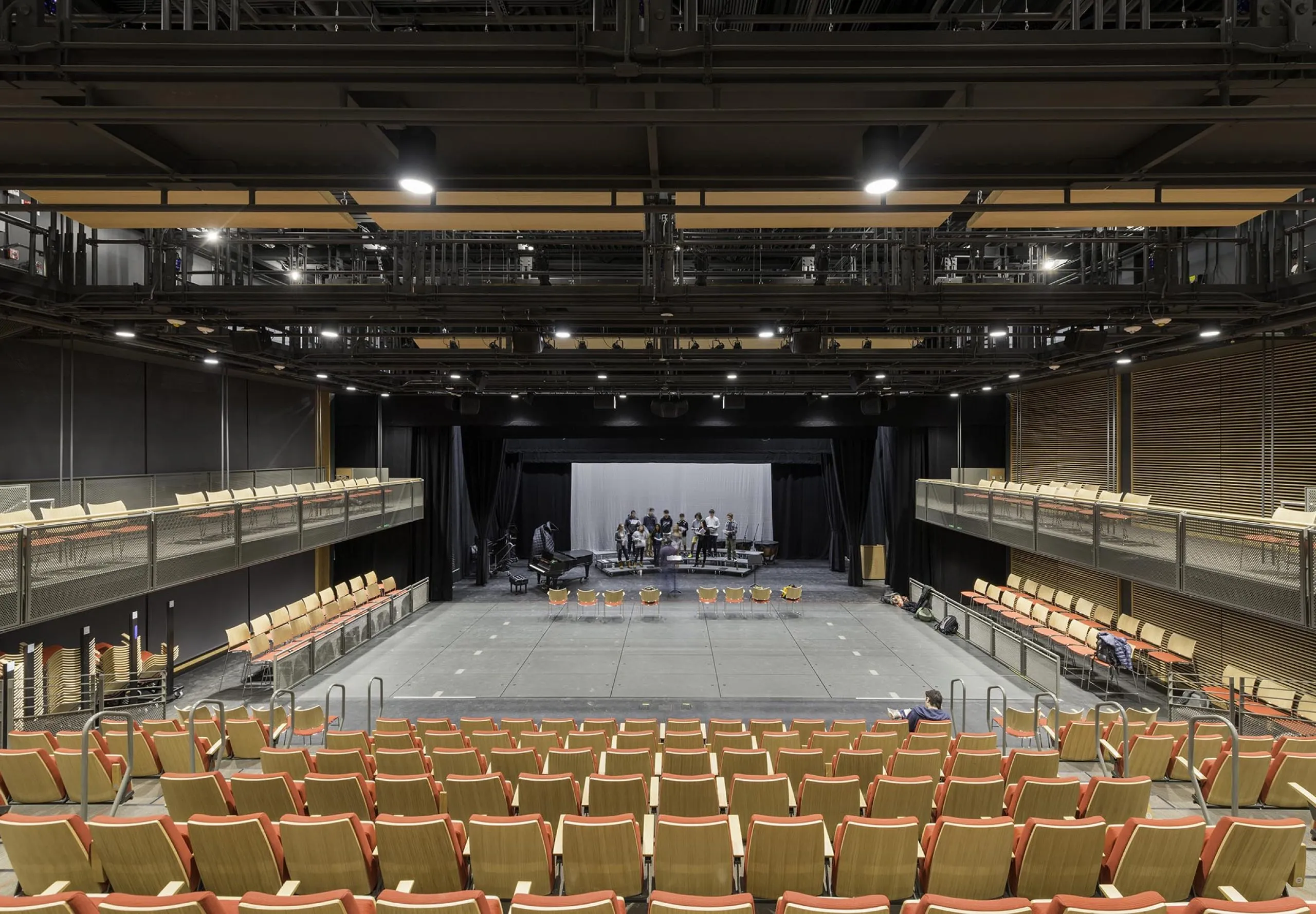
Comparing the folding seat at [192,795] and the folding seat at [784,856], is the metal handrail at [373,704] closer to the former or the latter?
the folding seat at [192,795]

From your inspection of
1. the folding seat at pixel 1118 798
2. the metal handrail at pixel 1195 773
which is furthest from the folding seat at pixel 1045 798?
the metal handrail at pixel 1195 773

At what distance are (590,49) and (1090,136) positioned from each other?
3186mm

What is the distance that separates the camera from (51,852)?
4746 millimetres

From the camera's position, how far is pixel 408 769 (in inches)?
269

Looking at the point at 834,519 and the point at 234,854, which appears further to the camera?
the point at 834,519

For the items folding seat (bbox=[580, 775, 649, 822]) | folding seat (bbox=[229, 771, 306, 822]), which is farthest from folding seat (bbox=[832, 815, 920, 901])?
folding seat (bbox=[229, 771, 306, 822])

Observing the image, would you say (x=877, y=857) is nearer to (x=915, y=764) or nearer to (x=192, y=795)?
(x=915, y=764)

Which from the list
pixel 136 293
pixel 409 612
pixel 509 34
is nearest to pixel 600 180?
pixel 509 34

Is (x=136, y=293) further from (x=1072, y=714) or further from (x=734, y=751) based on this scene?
(x=1072, y=714)

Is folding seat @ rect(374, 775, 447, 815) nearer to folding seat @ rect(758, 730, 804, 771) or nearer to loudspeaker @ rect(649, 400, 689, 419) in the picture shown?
Result: folding seat @ rect(758, 730, 804, 771)

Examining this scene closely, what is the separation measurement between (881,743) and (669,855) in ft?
13.6

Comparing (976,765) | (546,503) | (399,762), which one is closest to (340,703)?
(399,762)

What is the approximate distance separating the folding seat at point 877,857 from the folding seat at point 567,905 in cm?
180

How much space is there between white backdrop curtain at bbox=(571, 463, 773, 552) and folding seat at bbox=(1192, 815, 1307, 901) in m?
25.6
